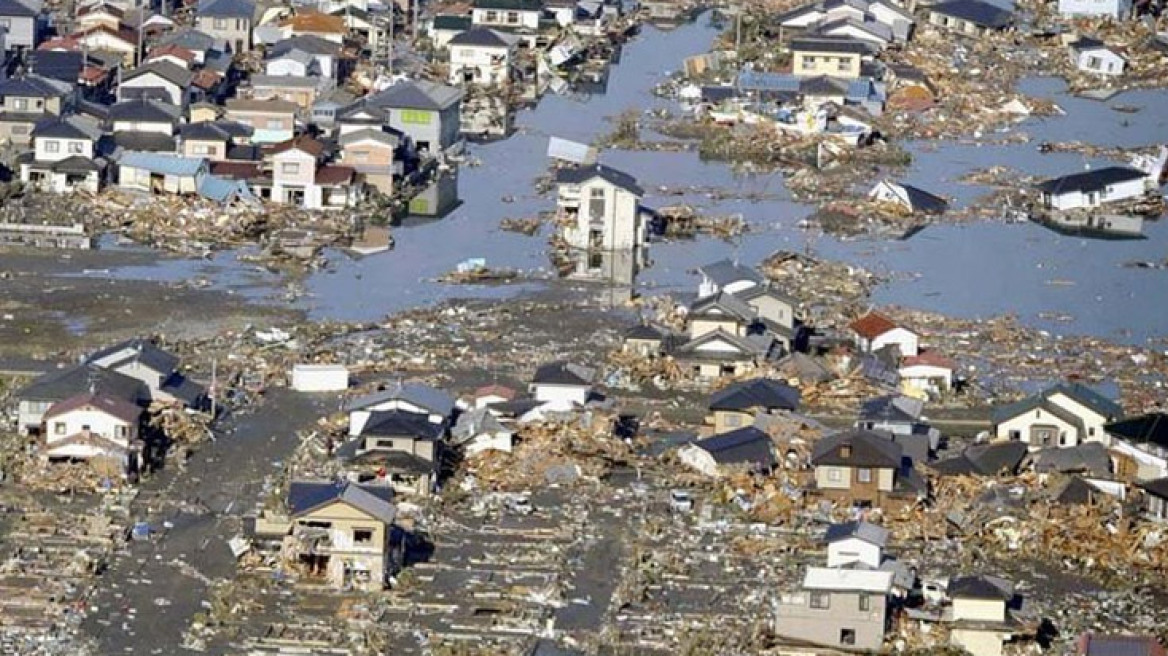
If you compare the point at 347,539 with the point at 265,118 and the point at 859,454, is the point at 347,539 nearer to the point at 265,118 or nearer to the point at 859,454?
the point at 859,454

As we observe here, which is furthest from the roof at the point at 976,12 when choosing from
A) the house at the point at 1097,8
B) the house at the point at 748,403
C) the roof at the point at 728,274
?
the house at the point at 748,403

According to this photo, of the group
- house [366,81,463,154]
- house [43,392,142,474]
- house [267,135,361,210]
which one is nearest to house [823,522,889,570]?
house [43,392,142,474]

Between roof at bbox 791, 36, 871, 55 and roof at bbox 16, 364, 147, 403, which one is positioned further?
roof at bbox 791, 36, 871, 55

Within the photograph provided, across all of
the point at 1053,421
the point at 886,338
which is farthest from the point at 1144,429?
the point at 886,338

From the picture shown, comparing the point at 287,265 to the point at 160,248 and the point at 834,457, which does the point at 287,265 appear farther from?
Result: the point at 834,457

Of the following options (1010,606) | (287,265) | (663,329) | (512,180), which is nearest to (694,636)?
(1010,606)

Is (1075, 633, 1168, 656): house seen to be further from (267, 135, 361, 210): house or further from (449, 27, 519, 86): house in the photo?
(449, 27, 519, 86): house

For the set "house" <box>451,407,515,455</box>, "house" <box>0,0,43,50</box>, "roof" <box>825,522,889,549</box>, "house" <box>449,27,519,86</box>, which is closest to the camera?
"roof" <box>825,522,889,549</box>

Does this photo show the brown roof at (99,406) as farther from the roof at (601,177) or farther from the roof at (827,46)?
the roof at (827,46)
